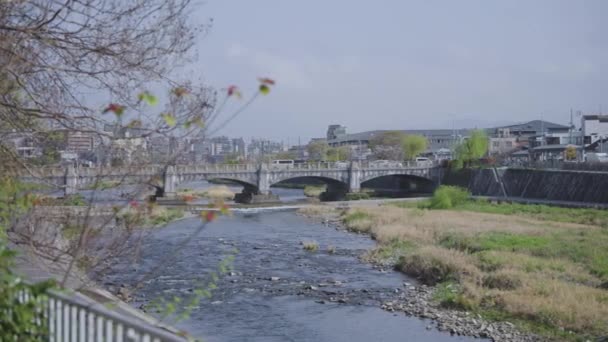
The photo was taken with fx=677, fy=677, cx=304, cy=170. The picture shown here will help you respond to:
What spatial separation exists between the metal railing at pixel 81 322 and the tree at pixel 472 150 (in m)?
64.8

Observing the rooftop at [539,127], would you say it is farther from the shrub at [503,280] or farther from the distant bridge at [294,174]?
the shrub at [503,280]

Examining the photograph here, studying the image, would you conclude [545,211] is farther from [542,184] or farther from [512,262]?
[512,262]

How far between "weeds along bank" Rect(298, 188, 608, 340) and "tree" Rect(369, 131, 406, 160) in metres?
67.4

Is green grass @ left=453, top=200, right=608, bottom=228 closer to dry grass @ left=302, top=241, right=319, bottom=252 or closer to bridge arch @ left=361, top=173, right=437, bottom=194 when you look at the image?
dry grass @ left=302, top=241, right=319, bottom=252

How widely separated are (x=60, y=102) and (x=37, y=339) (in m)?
3.68

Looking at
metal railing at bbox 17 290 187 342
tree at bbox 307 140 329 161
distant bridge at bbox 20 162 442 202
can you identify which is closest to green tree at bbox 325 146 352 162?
tree at bbox 307 140 329 161

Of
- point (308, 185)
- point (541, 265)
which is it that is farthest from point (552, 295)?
point (308, 185)

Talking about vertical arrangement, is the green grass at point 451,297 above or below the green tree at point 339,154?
below

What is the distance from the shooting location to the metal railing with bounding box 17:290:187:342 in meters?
4.12

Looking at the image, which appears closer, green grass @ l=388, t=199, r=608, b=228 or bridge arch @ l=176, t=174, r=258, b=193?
green grass @ l=388, t=199, r=608, b=228

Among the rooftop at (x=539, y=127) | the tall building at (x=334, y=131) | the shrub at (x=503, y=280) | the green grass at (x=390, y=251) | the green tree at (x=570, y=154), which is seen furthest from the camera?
the tall building at (x=334, y=131)

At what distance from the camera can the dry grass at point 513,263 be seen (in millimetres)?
16359

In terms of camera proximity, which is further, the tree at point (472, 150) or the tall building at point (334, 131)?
the tall building at point (334, 131)

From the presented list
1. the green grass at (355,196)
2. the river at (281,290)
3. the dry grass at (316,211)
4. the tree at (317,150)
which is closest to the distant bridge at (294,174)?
the green grass at (355,196)
